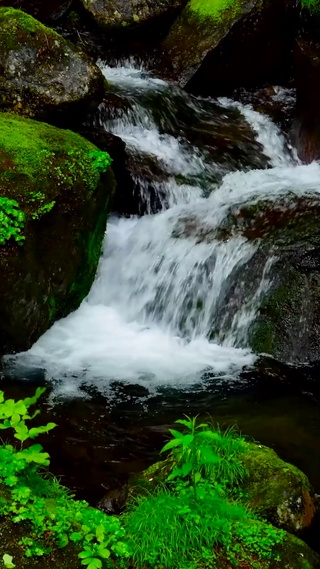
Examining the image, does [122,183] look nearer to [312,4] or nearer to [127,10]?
[312,4]

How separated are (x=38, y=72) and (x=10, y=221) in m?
2.75

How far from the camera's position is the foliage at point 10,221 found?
5.92 m

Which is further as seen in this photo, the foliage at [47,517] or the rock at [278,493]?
the rock at [278,493]

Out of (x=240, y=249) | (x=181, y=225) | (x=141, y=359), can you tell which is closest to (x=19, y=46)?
(x=181, y=225)

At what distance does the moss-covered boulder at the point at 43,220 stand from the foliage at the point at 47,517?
319 cm

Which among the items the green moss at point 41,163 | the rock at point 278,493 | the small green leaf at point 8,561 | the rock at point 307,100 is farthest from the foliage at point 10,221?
the rock at point 307,100

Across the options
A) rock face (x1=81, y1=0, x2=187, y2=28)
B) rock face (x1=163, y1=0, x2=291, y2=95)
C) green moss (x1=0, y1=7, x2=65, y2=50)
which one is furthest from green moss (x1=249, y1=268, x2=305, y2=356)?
rock face (x1=81, y1=0, x2=187, y2=28)

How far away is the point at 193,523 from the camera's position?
10.1 ft

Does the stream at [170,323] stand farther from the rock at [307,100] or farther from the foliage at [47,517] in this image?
Answer: the foliage at [47,517]

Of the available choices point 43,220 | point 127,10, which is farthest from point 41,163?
point 127,10

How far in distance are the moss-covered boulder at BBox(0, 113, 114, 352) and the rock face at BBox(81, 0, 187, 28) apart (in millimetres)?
6278

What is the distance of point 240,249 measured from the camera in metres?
7.31

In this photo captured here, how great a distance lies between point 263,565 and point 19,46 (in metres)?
6.83

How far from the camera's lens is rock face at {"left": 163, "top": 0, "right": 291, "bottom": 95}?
11781 mm
